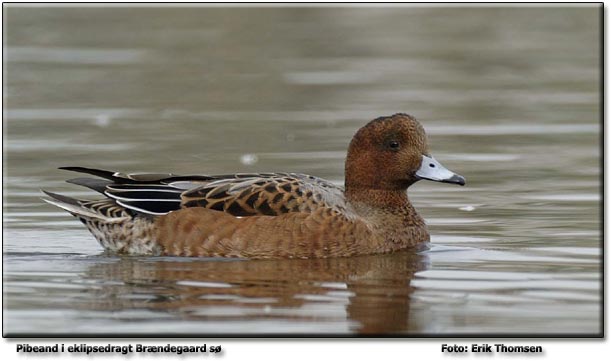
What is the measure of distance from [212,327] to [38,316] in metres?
1.00

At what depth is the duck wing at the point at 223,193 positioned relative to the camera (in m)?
9.17

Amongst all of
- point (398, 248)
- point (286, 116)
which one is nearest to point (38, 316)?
point (398, 248)

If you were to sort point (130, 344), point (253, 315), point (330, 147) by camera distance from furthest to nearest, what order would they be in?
point (330, 147), point (253, 315), point (130, 344)

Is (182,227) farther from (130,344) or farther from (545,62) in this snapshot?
(545,62)

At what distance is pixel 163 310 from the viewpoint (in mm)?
7555

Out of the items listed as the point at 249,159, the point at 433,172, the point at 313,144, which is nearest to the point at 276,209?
the point at 433,172

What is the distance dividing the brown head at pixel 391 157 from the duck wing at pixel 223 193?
237 millimetres

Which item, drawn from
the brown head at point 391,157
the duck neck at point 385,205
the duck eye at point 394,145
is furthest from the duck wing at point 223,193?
the duck eye at point 394,145

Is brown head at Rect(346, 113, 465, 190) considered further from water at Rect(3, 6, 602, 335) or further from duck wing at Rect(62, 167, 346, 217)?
water at Rect(3, 6, 602, 335)

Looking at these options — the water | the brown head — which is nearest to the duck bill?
the brown head

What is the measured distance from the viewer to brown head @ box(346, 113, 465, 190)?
960 centimetres

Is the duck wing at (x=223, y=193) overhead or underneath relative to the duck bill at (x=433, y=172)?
underneath

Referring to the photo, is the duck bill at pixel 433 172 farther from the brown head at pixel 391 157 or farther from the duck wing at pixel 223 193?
the duck wing at pixel 223 193

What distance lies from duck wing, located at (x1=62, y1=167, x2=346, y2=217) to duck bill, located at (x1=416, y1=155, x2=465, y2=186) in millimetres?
580
